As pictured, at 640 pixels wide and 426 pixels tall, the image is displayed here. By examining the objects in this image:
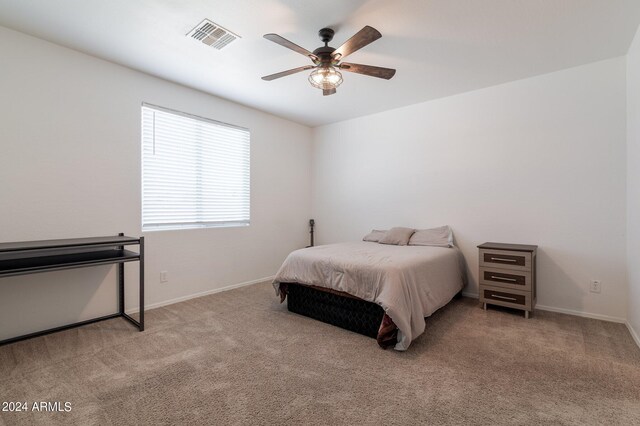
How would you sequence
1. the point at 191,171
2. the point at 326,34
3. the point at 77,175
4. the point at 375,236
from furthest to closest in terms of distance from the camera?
1. the point at 375,236
2. the point at 191,171
3. the point at 77,175
4. the point at 326,34

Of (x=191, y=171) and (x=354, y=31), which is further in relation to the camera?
(x=191, y=171)

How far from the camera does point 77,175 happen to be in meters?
2.84

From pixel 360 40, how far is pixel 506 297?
294 cm

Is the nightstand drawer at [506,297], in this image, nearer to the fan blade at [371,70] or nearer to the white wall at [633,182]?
the white wall at [633,182]

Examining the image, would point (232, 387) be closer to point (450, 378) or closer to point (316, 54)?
point (450, 378)

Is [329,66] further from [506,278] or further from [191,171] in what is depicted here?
[506,278]

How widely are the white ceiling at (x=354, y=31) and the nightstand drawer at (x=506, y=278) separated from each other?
7.17 feet

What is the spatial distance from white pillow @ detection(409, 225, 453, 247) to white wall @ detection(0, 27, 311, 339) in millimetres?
2654

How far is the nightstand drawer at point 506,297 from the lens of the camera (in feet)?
10.00

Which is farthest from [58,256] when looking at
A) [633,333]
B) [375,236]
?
[633,333]

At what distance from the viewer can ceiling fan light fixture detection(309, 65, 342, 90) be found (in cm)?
258

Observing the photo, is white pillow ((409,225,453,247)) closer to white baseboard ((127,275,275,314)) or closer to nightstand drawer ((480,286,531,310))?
nightstand drawer ((480,286,531,310))

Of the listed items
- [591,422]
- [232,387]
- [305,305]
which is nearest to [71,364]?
[232,387]

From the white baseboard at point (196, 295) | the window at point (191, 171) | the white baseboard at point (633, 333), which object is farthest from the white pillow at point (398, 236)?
the white baseboard at point (633, 333)
